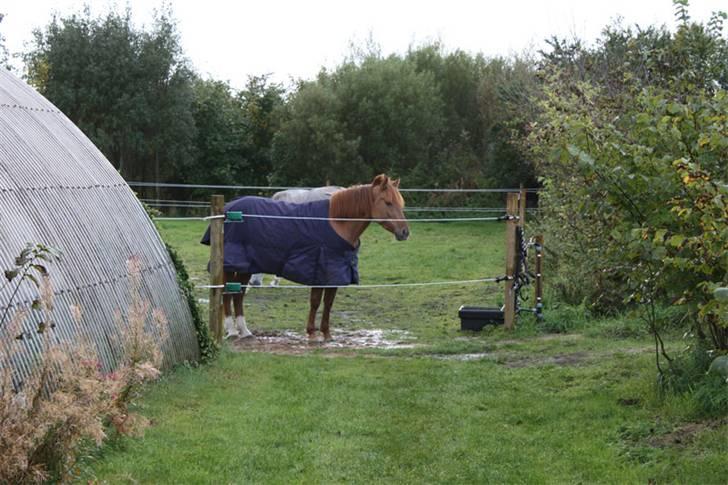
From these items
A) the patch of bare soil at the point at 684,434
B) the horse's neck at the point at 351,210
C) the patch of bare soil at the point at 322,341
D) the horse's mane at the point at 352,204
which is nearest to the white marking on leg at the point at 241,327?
the patch of bare soil at the point at 322,341

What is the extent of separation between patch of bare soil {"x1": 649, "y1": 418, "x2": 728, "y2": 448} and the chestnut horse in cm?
586

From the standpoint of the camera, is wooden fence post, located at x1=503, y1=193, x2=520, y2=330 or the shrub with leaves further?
wooden fence post, located at x1=503, y1=193, x2=520, y2=330

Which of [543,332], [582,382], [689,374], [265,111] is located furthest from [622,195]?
[265,111]

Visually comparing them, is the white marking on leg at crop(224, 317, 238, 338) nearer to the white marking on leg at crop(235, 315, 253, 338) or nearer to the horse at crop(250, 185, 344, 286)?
the white marking on leg at crop(235, 315, 253, 338)

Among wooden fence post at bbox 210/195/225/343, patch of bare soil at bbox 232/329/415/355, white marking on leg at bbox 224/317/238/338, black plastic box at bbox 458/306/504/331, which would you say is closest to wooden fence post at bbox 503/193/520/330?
black plastic box at bbox 458/306/504/331

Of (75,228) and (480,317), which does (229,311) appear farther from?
(75,228)

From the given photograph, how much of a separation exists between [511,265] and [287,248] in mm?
2878

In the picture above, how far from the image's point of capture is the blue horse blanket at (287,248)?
1207 centimetres

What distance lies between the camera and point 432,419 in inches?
304

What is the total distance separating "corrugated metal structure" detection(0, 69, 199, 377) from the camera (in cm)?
697

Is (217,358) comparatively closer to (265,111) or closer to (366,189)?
(366,189)

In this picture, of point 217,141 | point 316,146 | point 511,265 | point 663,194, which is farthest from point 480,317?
point 217,141

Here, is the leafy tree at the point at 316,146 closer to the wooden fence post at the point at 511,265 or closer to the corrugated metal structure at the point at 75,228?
the wooden fence post at the point at 511,265

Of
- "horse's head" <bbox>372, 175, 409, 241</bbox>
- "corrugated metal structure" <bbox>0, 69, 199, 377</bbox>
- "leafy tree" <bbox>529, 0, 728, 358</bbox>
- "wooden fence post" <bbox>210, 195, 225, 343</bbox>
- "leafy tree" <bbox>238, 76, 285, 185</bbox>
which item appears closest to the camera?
"leafy tree" <bbox>529, 0, 728, 358</bbox>
